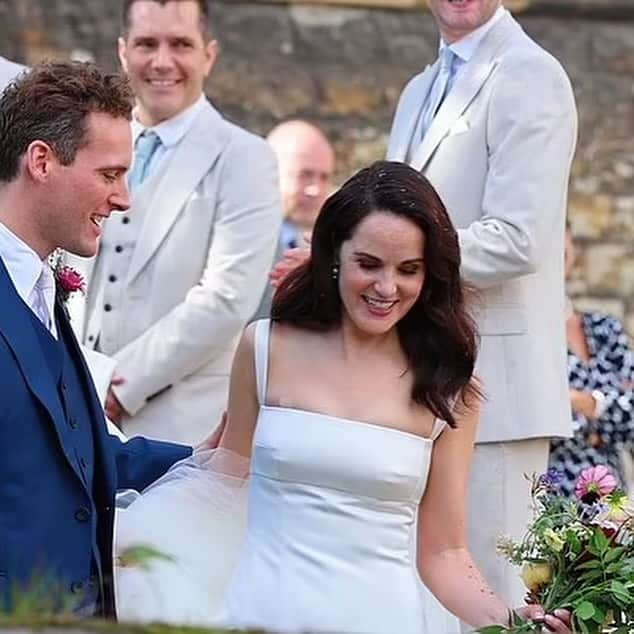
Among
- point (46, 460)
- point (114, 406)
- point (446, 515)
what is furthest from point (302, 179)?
point (46, 460)

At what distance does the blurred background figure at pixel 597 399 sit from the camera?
6957 millimetres

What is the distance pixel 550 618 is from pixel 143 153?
2763 mm

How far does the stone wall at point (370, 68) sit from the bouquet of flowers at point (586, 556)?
666cm

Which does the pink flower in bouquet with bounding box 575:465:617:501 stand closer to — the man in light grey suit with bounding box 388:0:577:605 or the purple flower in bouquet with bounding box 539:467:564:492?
the purple flower in bouquet with bounding box 539:467:564:492

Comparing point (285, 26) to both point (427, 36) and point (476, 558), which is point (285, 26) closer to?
point (427, 36)

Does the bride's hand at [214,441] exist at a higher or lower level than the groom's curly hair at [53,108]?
lower

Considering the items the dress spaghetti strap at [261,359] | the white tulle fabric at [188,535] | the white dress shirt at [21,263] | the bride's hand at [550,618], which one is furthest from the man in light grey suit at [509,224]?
the white dress shirt at [21,263]

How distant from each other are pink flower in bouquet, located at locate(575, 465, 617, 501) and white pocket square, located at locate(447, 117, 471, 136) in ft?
4.46

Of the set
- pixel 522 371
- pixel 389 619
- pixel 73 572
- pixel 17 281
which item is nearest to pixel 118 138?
pixel 17 281

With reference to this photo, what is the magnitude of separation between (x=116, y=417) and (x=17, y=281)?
2.31m

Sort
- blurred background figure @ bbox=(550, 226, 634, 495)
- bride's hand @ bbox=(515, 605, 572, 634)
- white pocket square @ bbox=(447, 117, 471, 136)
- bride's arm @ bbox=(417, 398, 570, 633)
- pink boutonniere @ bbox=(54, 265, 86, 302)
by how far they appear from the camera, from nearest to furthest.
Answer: bride's hand @ bbox=(515, 605, 572, 634) → pink boutonniere @ bbox=(54, 265, 86, 302) → bride's arm @ bbox=(417, 398, 570, 633) → white pocket square @ bbox=(447, 117, 471, 136) → blurred background figure @ bbox=(550, 226, 634, 495)

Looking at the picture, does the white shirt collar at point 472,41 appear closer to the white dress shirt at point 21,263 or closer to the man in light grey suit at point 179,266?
the man in light grey suit at point 179,266

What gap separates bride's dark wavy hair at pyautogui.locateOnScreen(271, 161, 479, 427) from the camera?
458 cm

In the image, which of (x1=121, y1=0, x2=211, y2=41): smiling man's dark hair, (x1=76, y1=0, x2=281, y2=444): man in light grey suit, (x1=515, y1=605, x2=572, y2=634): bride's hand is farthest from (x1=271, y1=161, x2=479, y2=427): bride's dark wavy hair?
(x1=121, y1=0, x2=211, y2=41): smiling man's dark hair
